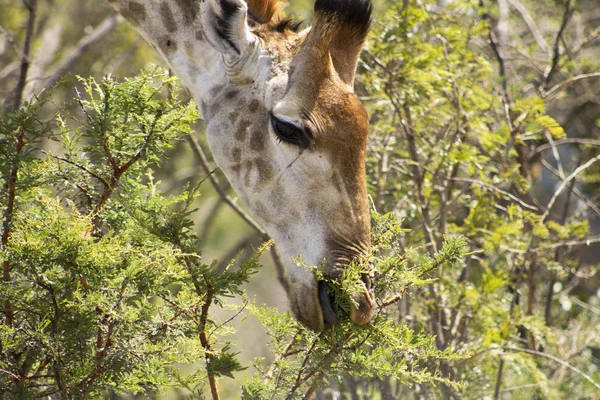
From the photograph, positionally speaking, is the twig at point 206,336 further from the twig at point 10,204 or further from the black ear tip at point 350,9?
the black ear tip at point 350,9

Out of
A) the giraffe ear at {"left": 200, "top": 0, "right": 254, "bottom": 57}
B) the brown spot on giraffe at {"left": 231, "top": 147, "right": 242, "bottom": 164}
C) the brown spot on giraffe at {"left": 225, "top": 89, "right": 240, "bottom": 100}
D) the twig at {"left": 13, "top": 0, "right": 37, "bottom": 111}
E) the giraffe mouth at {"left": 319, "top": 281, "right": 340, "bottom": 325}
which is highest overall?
the twig at {"left": 13, "top": 0, "right": 37, "bottom": 111}

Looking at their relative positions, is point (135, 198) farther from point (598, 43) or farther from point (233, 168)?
point (598, 43)

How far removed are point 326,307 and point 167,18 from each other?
1.76 meters

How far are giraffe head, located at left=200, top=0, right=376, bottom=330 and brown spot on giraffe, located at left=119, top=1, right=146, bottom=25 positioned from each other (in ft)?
1.79

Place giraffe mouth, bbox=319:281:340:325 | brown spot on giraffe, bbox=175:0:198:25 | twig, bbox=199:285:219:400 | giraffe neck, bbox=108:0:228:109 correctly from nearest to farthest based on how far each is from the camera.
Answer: twig, bbox=199:285:219:400 → giraffe mouth, bbox=319:281:340:325 → giraffe neck, bbox=108:0:228:109 → brown spot on giraffe, bbox=175:0:198:25

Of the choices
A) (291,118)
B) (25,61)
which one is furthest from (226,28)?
(25,61)

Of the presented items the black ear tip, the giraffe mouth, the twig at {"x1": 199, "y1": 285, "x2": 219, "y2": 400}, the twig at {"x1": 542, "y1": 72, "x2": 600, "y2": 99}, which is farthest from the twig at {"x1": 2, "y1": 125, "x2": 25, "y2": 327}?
the twig at {"x1": 542, "y1": 72, "x2": 600, "y2": 99}

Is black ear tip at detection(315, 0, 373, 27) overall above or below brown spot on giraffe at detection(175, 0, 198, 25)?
below

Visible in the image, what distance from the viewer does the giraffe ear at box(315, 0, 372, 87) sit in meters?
3.25

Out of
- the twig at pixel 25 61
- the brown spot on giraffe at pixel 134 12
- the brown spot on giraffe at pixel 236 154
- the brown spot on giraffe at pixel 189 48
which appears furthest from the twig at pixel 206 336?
the twig at pixel 25 61

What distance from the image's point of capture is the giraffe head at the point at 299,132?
9.97 feet

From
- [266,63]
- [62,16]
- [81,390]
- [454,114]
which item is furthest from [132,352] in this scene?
[62,16]

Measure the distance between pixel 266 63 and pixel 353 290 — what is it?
132 cm

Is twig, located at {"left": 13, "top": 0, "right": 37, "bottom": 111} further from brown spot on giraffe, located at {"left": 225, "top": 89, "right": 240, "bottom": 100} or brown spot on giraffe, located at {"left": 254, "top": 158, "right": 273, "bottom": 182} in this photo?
brown spot on giraffe, located at {"left": 254, "top": 158, "right": 273, "bottom": 182}
